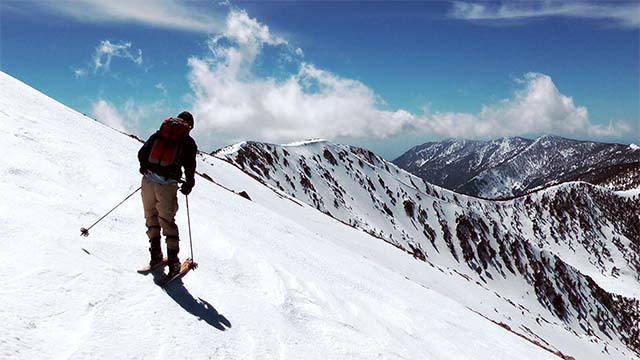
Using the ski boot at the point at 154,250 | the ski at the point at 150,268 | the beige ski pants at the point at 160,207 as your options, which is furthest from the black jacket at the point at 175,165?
the ski at the point at 150,268

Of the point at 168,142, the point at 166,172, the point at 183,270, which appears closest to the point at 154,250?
the point at 183,270

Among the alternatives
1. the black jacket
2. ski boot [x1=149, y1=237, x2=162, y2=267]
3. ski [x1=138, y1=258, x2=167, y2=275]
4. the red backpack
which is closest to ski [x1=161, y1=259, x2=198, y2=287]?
ski [x1=138, y1=258, x2=167, y2=275]

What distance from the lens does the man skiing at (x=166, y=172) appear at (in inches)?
302

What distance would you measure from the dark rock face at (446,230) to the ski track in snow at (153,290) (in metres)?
63.6

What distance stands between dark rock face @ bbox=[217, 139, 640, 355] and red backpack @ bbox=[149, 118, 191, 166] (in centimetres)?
6990

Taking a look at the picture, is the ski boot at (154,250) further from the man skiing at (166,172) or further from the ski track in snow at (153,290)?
the ski track in snow at (153,290)

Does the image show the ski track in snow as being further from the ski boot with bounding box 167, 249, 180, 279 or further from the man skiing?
the man skiing

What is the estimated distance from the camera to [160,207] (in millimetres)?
7910

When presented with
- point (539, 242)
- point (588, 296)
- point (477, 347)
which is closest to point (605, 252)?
point (539, 242)

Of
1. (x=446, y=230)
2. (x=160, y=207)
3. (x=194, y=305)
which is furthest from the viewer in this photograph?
(x=446, y=230)

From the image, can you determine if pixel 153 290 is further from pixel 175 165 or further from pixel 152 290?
pixel 175 165

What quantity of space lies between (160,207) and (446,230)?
12474cm

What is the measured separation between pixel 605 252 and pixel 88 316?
208m

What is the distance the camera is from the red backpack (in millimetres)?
7629
